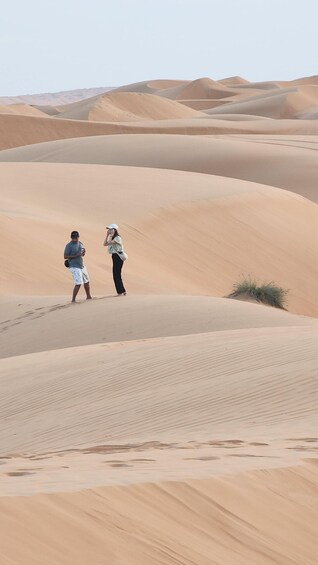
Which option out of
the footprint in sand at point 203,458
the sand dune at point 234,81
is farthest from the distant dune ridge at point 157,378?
the sand dune at point 234,81

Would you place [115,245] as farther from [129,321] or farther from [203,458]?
[203,458]

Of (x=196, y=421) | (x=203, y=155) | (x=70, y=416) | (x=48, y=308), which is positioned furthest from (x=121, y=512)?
(x=203, y=155)

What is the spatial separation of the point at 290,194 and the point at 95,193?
252 inches

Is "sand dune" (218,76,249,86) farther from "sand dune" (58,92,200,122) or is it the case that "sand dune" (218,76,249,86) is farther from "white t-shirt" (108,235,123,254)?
"white t-shirt" (108,235,123,254)

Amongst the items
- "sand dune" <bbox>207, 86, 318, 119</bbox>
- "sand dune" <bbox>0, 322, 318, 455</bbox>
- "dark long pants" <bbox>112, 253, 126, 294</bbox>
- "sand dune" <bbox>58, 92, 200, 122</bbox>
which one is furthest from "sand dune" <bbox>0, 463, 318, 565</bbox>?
"sand dune" <bbox>207, 86, 318, 119</bbox>

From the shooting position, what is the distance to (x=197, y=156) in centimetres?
4609

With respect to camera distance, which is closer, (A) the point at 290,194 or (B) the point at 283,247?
(B) the point at 283,247

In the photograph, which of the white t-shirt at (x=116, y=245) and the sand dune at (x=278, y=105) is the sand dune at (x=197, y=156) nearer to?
the white t-shirt at (x=116, y=245)

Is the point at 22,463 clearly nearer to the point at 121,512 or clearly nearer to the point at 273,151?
the point at 121,512

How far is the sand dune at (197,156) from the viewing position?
44438 mm

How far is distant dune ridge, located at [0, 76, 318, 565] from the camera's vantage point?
6215 mm

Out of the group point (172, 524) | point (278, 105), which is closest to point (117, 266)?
point (172, 524)

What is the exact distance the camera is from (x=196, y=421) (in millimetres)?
10219

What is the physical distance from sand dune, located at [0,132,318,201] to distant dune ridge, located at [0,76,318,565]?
8736 millimetres
